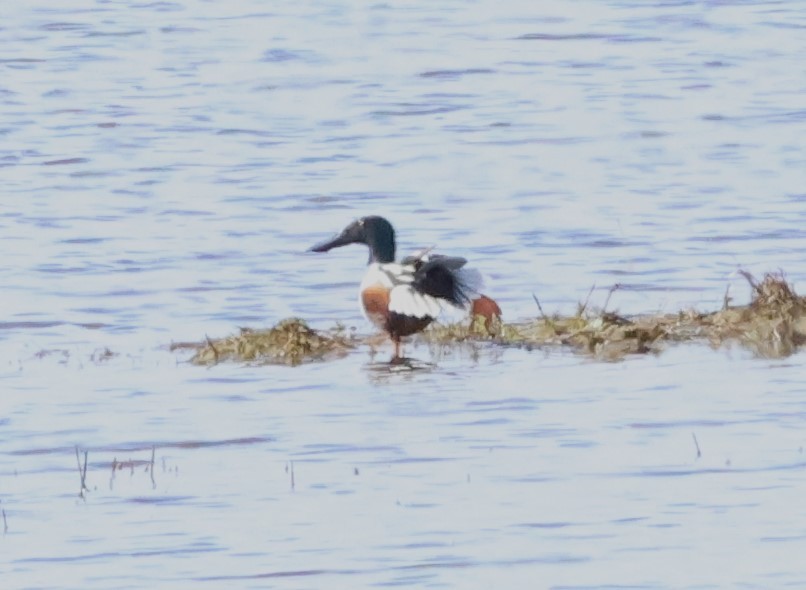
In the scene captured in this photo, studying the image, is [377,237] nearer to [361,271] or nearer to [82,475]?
[361,271]

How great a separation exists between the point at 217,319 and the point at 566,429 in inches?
186

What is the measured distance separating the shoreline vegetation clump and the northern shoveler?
0.16 m

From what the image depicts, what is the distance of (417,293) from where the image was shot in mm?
12883

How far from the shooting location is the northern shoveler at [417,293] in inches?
503

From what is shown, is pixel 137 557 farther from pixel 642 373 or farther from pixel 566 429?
pixel 642 373

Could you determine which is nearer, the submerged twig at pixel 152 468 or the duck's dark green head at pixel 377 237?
the submerged twig at pixel 152 468

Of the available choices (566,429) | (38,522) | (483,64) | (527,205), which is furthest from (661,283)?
(483,64)

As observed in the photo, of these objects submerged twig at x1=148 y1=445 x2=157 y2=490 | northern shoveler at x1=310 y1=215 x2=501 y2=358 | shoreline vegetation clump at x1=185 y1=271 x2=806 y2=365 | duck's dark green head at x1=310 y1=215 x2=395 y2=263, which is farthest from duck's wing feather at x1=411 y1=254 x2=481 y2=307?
submerged twig at x1=148 y1=445 x2=157 y2=490

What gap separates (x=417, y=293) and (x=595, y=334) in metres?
0.89

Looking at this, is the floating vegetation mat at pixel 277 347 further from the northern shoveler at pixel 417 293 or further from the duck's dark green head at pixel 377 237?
the duck's dark green head at pixel 377 237

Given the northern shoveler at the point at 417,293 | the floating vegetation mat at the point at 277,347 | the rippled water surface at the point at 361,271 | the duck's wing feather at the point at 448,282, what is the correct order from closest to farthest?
the rippled water surface at the point at 361,271, the floating vegetation mat at the point at 277,347, the northern shoveler at the point at 417,293, the duck's wing feather at the point at 448,282

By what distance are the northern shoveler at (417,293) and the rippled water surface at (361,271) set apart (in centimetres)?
18

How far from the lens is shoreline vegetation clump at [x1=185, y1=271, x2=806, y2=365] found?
486 inches

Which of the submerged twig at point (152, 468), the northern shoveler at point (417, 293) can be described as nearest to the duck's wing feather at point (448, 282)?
the northern shoveler at point (417, 293)
